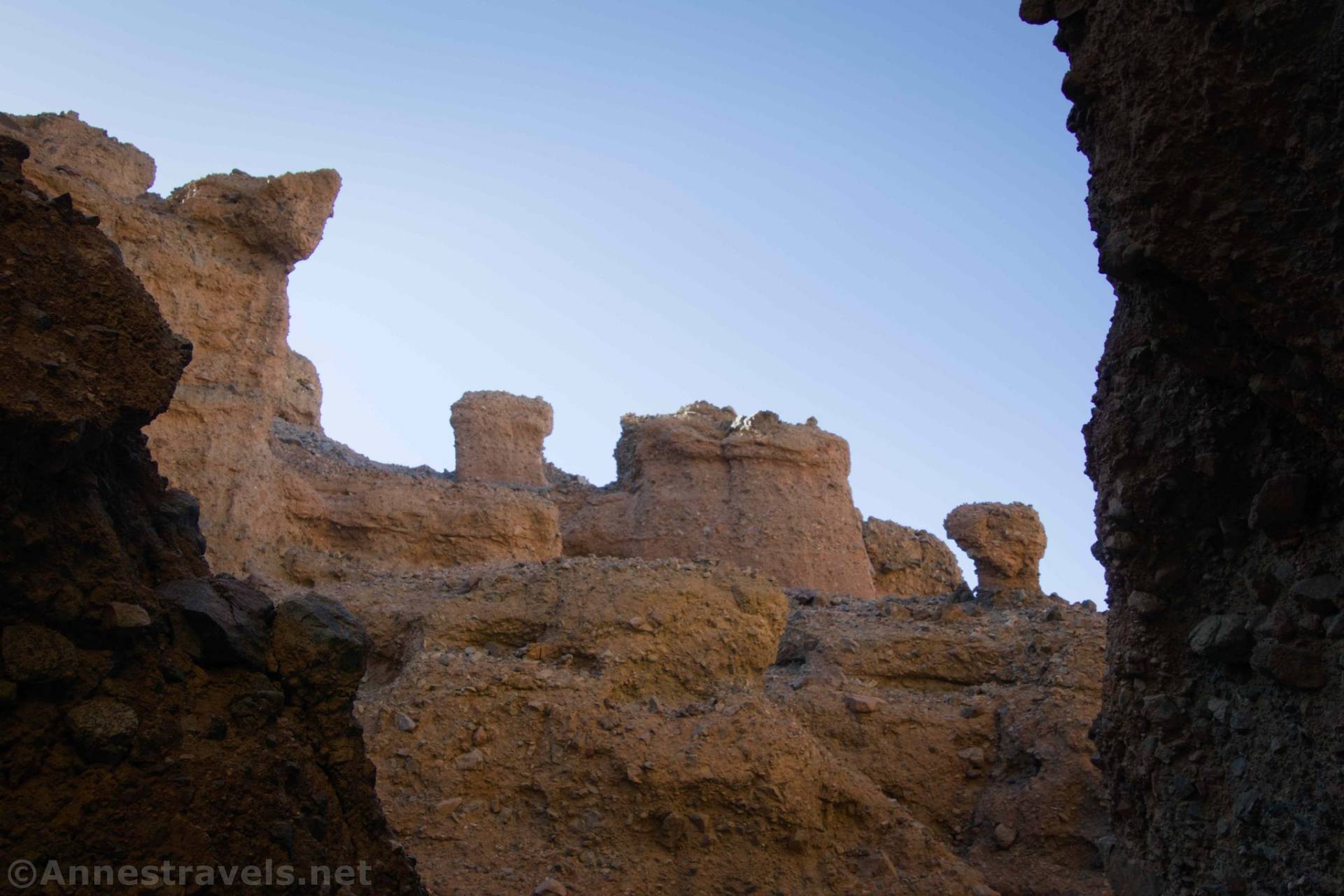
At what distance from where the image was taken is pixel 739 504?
1830 centimetres

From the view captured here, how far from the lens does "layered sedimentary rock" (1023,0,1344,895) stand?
2.69 m

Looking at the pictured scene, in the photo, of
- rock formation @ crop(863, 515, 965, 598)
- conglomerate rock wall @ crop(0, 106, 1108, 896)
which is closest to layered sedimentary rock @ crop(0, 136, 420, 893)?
conglomerate rock wall @ crop(0, 106, 1108, 896)

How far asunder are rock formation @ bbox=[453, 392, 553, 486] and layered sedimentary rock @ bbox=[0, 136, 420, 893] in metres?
Result: 17.8

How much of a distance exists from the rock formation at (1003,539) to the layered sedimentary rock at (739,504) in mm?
1944

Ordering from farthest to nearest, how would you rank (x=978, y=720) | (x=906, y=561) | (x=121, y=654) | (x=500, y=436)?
(x=500, y=436) < (x=906, y=561) < (x=978, y=720) < (x=121, y=654)

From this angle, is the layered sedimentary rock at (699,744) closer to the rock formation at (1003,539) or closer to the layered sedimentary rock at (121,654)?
the layered sedimentary rock at (121,654)

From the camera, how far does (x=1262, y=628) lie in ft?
10.5

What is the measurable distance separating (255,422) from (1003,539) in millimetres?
12716

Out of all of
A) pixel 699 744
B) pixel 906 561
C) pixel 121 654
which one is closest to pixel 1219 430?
pixel 121 654

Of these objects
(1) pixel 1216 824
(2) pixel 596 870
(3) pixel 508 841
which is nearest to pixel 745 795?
(2) pixel 596 870

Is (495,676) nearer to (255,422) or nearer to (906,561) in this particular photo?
(255,422)

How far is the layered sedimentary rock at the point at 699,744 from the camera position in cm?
576

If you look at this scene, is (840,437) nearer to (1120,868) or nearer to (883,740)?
(883,740)

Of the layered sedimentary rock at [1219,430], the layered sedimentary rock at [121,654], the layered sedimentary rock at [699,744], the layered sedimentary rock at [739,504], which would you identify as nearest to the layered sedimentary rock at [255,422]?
the layered sedimentary rock at [699,744]
